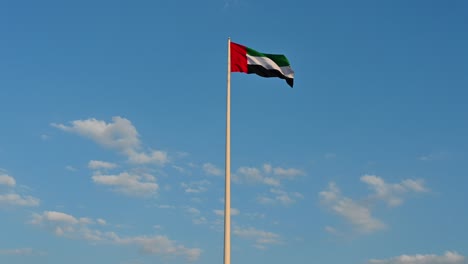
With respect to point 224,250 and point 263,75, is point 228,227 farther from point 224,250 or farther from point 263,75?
point 263,75

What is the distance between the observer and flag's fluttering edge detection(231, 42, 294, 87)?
34812 mm

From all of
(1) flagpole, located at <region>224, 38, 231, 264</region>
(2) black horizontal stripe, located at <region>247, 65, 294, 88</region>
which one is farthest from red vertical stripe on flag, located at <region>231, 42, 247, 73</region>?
(1) flagpole, located at <region>224, 38, 231, 264</region>

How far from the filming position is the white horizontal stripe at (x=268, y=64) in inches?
1388

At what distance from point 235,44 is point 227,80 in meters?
2.69

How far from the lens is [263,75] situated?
35.7 m

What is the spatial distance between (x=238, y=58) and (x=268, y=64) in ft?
6.45

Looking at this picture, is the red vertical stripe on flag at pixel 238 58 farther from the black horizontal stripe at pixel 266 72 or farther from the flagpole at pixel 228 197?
the flagpole at pixel 228 197

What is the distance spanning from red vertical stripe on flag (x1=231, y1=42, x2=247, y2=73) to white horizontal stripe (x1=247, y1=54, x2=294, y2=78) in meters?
0.36

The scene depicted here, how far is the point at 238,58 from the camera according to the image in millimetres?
34844

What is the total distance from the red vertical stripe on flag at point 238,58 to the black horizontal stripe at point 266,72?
48 centimetres

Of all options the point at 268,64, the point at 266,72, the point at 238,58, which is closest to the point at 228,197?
the point at 238,58

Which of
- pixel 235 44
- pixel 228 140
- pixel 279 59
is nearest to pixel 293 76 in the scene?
pixel 279 59

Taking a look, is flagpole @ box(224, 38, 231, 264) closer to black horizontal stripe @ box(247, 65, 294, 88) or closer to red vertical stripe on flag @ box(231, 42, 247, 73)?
red vertical stripe on flag @ box(231, 42, 247, 73)

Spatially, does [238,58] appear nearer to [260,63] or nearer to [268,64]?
[260,63]
